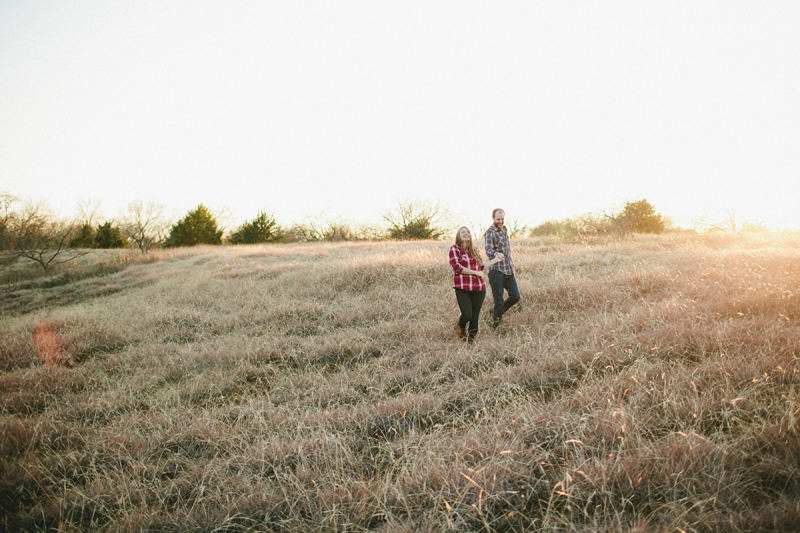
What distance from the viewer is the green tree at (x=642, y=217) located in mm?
25047

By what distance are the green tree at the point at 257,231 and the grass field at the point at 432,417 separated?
28.1m

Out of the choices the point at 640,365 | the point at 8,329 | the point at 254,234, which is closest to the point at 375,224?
the point at 254,234

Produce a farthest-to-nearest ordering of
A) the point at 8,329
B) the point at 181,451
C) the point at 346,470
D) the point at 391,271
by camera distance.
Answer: the point at 391,271 < the point at 8,329 < the point at 181,451 < the point at 346,470

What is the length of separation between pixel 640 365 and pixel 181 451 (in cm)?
476

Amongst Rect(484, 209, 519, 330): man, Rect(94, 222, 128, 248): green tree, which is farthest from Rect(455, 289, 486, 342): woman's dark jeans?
Rect(94, 222, 128, 248): green tree

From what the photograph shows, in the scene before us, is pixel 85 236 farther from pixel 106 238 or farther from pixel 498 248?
pixel 498 248

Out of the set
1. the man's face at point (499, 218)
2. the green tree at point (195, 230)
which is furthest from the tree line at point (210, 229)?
the man's face at point (499, 218)

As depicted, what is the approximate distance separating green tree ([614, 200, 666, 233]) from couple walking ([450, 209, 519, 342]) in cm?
2348

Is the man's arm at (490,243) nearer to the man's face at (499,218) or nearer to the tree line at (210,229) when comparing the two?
the man's face at (499,218)

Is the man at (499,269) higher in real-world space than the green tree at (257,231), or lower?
lower

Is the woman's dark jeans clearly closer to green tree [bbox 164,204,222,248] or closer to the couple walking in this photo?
the couple walking

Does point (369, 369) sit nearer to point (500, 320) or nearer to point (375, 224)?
point (500, 320)

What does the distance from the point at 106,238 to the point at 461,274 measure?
4104cm

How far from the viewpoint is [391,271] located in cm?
1033
